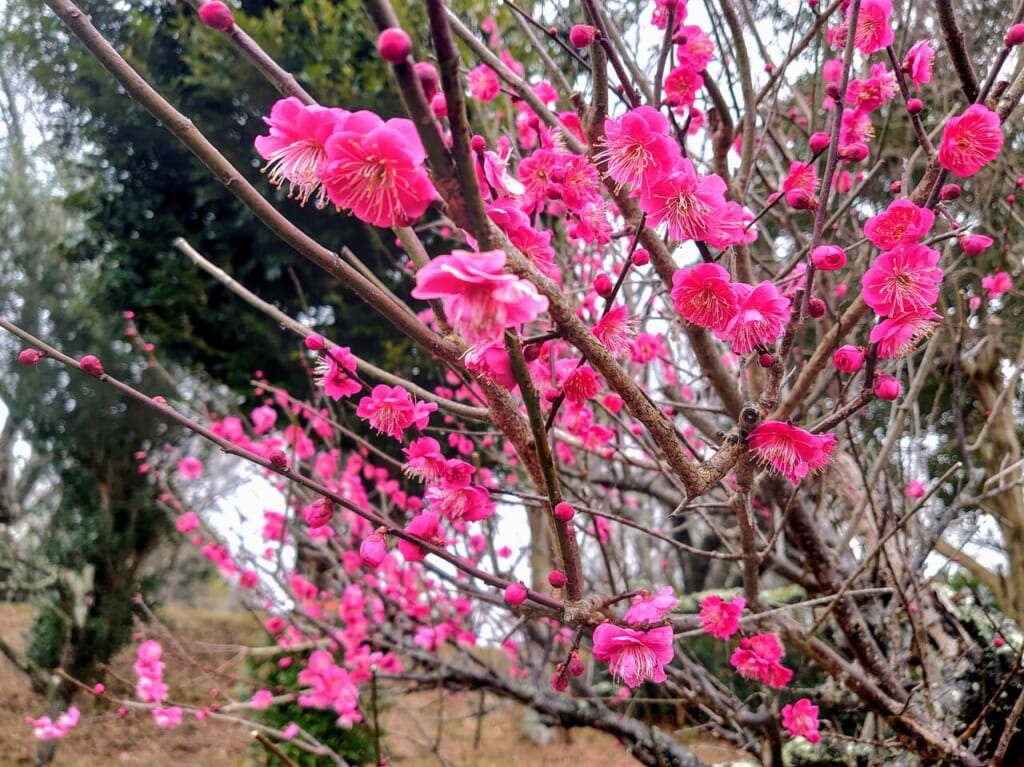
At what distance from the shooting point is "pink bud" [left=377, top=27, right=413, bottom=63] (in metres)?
0.52

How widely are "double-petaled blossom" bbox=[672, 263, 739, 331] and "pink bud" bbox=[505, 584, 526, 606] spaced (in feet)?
1.53

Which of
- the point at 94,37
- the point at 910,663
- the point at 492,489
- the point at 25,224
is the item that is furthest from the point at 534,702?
the point at 25,224

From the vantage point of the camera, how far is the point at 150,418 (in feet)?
23.4

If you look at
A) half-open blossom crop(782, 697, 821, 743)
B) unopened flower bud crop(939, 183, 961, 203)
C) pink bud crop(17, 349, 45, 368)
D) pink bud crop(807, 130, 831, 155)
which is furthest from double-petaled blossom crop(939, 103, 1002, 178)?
half-open blossom crop(782, 697, 821, 743)

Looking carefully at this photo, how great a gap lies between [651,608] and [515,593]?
0.22 meters

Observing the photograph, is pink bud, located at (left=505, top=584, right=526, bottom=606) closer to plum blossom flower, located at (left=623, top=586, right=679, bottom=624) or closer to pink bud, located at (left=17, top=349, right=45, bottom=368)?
plum blossom flower, located at (left=623, top=586, right=679, bottom=624)

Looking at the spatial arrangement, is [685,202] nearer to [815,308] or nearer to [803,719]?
[815,308]

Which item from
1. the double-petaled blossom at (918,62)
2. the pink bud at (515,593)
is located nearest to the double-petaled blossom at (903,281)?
the double-petaled blossom at (918,62)

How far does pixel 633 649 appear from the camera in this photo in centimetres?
95

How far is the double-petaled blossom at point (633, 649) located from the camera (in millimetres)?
915

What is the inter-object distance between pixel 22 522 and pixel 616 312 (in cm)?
1167

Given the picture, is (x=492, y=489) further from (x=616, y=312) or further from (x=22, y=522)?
(x=22, y=522)

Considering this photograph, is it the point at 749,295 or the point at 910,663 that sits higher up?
the point at 749,295

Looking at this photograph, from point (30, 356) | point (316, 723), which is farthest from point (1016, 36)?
point (316, 723)
